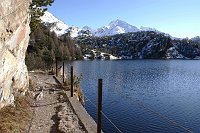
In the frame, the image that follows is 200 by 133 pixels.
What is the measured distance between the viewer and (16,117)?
579 inches

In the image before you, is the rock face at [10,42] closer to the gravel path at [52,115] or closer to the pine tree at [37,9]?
the gravel path at [52,115]

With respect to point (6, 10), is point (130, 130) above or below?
below

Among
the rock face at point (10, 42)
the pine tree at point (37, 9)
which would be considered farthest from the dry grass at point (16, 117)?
the pine tree at point (37, 9)

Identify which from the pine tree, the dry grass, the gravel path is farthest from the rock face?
the pine tree

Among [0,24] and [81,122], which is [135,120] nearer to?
[81,122]

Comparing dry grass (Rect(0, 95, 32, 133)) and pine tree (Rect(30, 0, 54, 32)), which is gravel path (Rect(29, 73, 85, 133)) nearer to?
dry grass (Rect(0, 95, 32, 133))

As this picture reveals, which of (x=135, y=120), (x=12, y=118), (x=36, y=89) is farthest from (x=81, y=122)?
(x=135, y=120)

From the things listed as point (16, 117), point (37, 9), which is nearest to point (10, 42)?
point (16, 117)

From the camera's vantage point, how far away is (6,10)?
13664 millimetres

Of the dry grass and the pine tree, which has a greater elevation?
the pine tree

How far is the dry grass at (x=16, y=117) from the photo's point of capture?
12.9 metres

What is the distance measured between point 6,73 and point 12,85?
2.36 meters

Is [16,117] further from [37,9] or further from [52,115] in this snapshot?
[37,9]

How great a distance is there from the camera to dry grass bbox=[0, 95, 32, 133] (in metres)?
12.9
